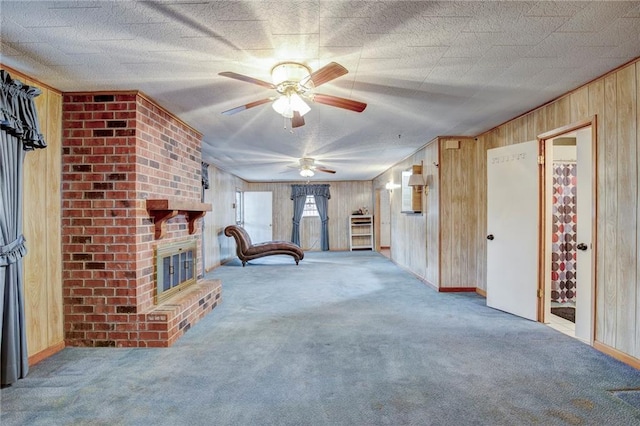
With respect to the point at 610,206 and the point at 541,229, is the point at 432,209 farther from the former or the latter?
the point at 610,206

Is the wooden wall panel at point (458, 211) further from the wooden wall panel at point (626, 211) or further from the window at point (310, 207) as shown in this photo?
the window at point (310, 207)

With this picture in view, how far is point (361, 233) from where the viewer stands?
969cm

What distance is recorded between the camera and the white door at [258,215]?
28.9 ft

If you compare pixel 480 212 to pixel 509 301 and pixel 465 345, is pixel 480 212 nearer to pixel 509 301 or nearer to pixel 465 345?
pixel 509 301

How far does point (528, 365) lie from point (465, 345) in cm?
46

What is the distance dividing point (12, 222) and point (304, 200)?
7660 mm

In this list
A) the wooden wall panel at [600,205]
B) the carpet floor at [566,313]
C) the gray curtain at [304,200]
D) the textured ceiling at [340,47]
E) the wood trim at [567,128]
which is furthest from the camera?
the gray curtain at [304,200]

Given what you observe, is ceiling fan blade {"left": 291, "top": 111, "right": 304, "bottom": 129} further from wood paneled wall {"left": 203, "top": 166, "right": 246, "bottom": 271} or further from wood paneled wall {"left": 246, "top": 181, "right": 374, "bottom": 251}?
wood paneled wall {"left": 246, "top": 181, "right": 374, "bottom": 251}

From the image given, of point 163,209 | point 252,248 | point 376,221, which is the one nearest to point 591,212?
point 163,209

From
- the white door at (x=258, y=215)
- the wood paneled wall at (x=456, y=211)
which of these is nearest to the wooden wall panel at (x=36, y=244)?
the wood paneled wall at (x=456, y=211)

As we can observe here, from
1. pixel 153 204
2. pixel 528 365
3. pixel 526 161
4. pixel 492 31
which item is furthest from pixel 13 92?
pixel 526 161

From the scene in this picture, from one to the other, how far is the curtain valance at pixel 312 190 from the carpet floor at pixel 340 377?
626cm

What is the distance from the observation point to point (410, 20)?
5.61ft

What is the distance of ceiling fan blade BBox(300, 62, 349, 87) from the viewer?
184cm
